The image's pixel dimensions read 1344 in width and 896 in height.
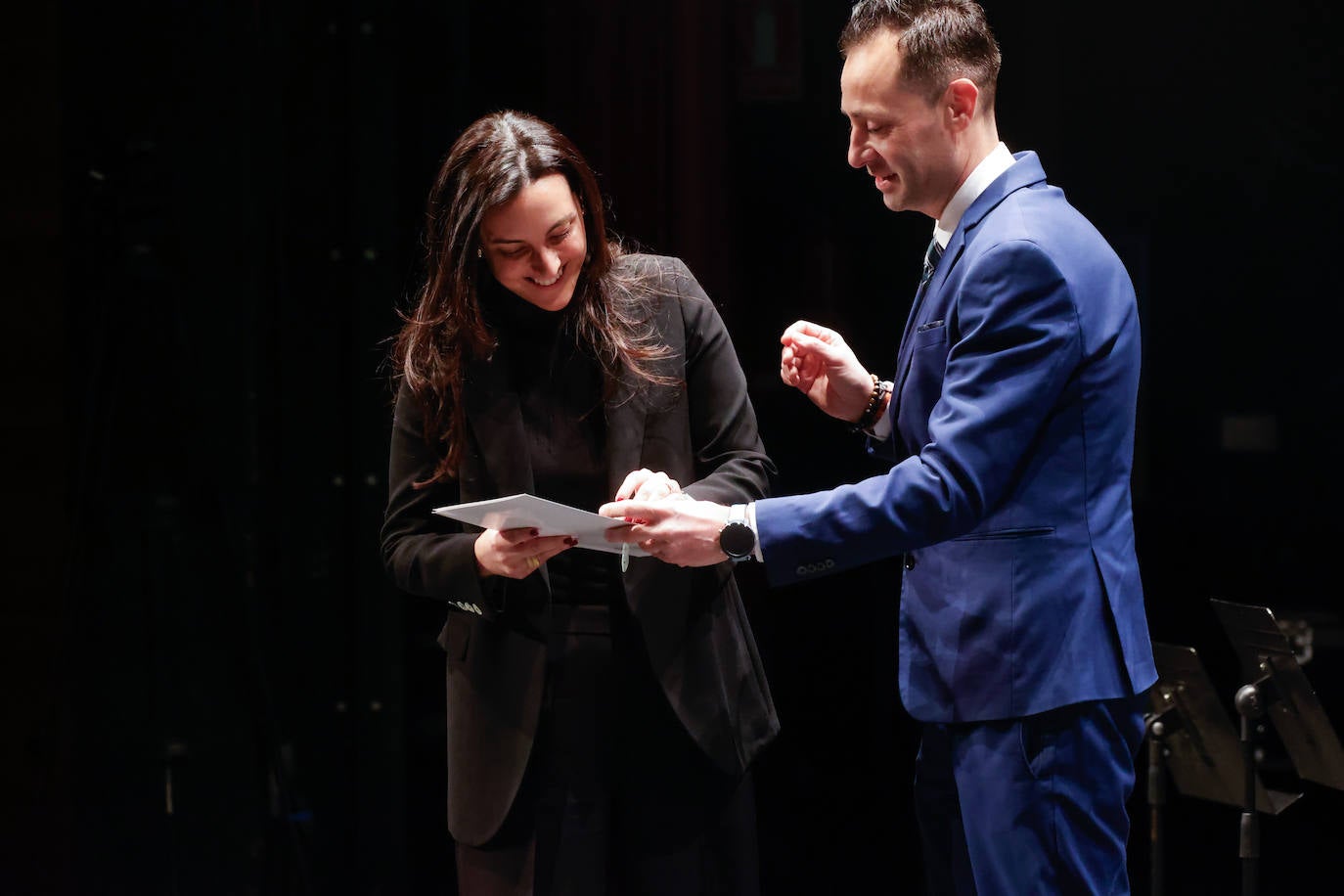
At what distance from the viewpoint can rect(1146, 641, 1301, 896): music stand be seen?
2.49 m

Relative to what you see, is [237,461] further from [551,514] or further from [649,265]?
[551,514]

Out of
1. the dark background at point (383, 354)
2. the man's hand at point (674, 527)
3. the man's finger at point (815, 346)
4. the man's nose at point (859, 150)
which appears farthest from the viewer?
the dark background at point (383, 354)

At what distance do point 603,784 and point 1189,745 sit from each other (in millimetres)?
1373

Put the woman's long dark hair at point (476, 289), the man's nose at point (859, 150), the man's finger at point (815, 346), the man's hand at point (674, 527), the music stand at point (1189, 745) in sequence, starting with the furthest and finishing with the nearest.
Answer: the music stand at point (1189, 745) → the man's finger at point (815, 346) → the woman's long dark hair at point (476, 289) → the man's nose at point (859, 150) → the man's hand at point (674, 527)

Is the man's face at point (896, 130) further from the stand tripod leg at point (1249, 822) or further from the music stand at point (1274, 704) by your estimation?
the stand tripod leg at point (1249, 822)

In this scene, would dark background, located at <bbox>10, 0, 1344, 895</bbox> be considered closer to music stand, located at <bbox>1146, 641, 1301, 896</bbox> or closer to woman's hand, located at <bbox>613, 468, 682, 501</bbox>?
music stand, located at <bbox>1146, 641, 1301, 896</bbox>

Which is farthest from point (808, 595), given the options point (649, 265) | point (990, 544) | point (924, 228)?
point (990, 544)

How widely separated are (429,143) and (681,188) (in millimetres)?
658

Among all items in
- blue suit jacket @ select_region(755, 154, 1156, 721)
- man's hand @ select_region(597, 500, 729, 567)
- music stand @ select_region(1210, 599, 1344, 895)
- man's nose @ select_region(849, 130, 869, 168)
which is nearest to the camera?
blue suit jacket @ select_region(755, 154, 1156, 721)

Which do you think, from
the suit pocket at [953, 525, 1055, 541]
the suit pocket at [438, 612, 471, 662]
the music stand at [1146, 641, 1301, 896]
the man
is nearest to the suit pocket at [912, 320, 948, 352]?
the man

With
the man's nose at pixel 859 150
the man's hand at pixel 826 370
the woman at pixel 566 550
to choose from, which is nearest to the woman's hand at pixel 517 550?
the woman at pixel 566 550

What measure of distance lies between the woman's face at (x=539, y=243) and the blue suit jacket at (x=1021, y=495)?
1.67ft

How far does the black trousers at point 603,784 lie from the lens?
5.90 ft

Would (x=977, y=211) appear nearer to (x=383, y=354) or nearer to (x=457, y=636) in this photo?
(x=457, y=636)
